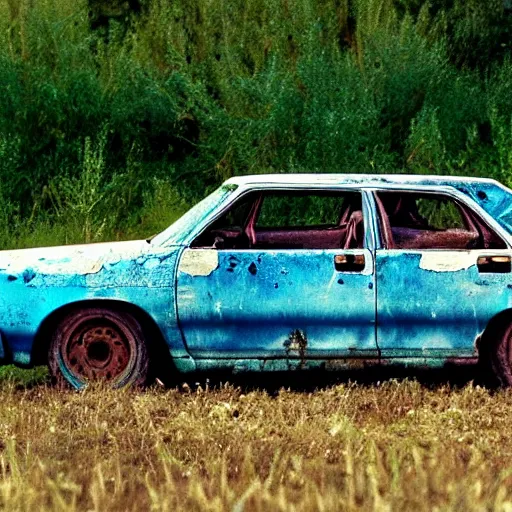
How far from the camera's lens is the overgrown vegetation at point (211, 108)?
13352 mm

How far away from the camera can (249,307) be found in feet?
26.8

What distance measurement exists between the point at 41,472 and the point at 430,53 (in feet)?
30.2

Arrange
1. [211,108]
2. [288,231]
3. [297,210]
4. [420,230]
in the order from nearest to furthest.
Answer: [420,230] < [288,231] < [297,210] < [211,108]

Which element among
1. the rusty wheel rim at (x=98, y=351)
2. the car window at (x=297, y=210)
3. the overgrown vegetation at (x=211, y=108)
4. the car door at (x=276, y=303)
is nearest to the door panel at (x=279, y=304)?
the car door at (x=276, y=303)

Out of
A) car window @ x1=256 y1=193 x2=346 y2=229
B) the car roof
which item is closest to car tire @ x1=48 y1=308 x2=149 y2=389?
the car roof

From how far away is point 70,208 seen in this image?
13414mm

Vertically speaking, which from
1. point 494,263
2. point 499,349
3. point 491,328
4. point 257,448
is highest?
point 494,263

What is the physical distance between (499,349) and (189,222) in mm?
2004

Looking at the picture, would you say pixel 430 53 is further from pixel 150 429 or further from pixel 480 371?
pixel 150 429

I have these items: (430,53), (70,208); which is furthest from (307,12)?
(70,208)

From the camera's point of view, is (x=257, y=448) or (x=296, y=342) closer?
(x=257, y=448)

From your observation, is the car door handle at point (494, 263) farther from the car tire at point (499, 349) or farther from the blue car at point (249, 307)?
the car tire at point (499, 349)

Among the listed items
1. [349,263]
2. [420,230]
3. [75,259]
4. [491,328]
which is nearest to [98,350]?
[75,259]

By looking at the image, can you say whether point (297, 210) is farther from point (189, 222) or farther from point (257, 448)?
point (257, 448)
